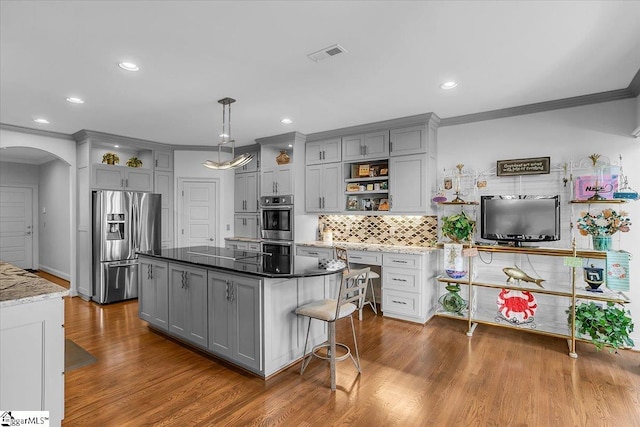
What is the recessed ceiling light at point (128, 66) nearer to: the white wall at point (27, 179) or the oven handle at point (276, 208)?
the oven handle at point (276, 208)

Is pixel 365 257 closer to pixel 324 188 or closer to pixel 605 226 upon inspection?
pixel 324 188

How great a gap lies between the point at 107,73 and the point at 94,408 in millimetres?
2799

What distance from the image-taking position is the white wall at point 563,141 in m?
3.54

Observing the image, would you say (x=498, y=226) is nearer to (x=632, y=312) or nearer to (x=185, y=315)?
(x=632, y=312)

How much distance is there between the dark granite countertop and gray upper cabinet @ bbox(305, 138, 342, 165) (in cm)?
222

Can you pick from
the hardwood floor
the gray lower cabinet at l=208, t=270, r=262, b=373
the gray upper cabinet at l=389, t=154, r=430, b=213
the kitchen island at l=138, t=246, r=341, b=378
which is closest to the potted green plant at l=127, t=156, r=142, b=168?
the kitchen island at l=138, t=246, r=341, b=378

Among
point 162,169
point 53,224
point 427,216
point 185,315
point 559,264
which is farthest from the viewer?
point 53,224

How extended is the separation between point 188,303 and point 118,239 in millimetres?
2795

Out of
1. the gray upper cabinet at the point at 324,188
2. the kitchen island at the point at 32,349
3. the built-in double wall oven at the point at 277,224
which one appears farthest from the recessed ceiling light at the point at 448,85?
the kitchen island at the point at 32,349

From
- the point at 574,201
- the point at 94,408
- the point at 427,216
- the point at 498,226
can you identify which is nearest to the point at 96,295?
the point at 94,408

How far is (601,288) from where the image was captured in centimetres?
357

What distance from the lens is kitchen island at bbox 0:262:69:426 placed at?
1.82 meters

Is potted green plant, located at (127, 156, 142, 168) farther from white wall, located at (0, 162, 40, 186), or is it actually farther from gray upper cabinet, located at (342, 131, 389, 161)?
white wall, located at (0, 162, 40, 186)

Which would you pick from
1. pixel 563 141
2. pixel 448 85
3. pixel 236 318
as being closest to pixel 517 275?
pixel 563 141
